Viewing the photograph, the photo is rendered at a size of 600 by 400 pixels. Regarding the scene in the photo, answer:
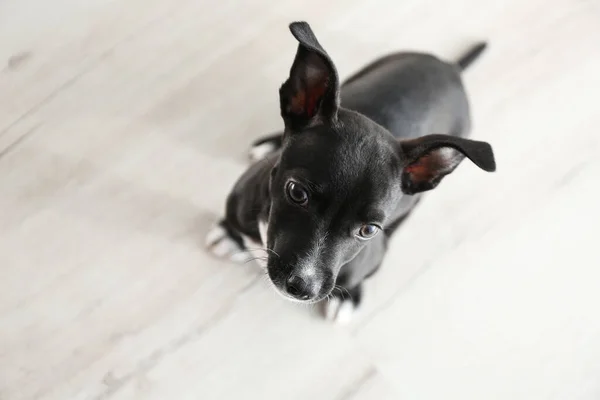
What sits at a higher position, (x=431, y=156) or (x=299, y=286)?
(x=431, y=156)

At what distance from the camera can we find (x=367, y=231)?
1.69 m

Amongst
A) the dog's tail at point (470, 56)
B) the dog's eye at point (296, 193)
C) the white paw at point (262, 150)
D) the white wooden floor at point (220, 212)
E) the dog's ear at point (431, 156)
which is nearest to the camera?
the dog's ear at point (431, 156)

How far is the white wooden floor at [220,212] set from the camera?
7.64 feet

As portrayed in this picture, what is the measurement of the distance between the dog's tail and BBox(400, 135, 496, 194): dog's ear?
125cm

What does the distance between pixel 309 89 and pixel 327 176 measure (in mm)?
255

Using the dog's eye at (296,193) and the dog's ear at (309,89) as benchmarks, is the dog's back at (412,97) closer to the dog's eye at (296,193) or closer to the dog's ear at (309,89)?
the dog's ear at (309,89)

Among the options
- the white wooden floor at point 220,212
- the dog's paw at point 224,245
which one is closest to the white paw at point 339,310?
the white wooden floor at point 220,212

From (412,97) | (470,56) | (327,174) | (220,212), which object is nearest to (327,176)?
(327,174)

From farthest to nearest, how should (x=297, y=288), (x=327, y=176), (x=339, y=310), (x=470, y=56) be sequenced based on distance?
1. (x=470, y=56)
2. (x=339, y=310)
3. (x=297, y=288)
4. (x=327, y=176)

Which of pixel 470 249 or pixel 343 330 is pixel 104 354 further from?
pixel 470 249

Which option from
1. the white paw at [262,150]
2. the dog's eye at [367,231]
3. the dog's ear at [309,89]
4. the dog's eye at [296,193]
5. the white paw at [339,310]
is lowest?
the white paw at [339,310]

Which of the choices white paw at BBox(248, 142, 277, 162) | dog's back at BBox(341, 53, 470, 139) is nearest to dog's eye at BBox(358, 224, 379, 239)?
dog's back at BBox(341, 53, 470, 139)

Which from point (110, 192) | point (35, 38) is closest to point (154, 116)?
point (110, 192)

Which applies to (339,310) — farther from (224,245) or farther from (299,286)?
(299,286)
